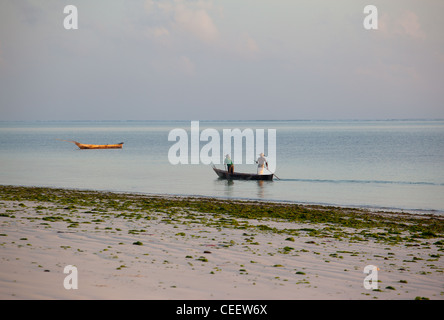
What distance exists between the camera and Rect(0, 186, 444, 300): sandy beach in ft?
26.1

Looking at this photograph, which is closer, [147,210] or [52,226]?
[52,226]

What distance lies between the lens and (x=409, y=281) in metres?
8.91

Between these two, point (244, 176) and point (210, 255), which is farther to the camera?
point (244, 176)

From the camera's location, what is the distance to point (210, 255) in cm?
1038

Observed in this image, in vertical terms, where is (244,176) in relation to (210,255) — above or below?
above

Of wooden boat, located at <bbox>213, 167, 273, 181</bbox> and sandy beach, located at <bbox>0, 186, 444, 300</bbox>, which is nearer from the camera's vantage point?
sandy beach, located at <bbox>0, 186, 444, 300</bbox>

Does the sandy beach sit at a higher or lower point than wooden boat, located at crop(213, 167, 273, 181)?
lower

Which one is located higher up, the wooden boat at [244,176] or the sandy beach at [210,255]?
the wooden boat at [244,176]

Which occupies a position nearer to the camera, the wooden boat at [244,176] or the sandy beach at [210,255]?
the sandy beach at [210,255]

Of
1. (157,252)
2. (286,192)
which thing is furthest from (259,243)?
(286,192)

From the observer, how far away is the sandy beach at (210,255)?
7.94 meters
